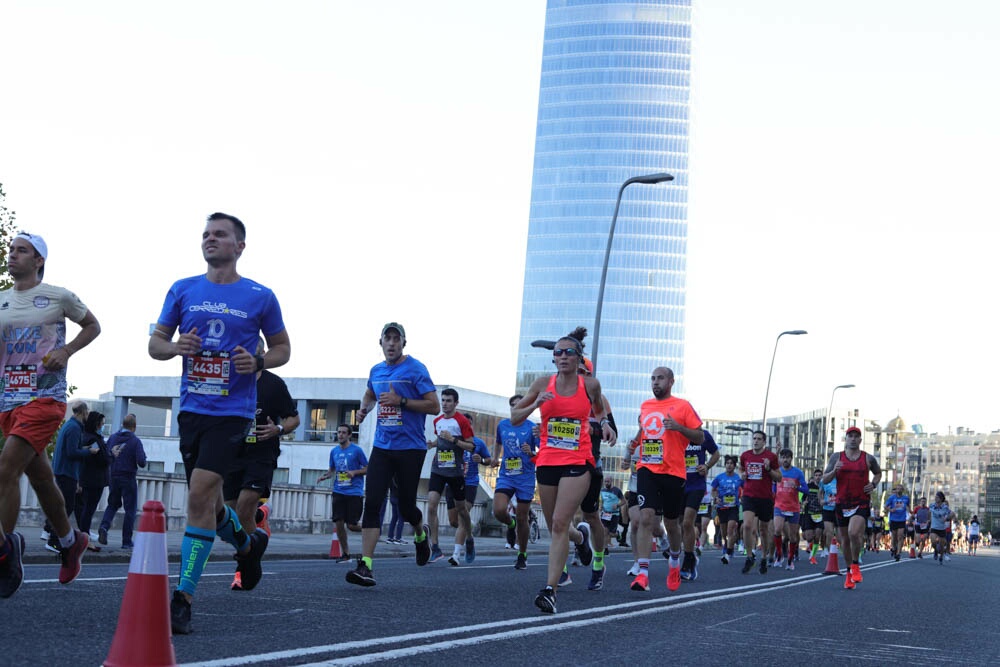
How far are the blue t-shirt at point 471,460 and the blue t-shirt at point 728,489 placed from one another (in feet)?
19.6

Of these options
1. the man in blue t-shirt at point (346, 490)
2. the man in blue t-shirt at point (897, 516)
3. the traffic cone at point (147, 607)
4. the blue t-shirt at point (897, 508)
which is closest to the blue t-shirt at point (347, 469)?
the man in blue t-shirt at point (346, 490)

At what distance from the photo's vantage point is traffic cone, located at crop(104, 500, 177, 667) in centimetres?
443

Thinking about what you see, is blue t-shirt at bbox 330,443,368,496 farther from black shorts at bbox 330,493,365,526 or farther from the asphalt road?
the asphalt road

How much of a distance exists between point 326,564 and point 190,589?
28.9 ft

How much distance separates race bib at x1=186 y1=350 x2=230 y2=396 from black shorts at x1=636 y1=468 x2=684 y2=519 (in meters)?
6.58

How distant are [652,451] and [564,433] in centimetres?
340

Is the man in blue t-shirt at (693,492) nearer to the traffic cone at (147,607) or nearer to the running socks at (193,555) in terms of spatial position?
the running socks at (193,555)

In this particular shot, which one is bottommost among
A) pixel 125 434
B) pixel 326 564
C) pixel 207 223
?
pixel 326 564

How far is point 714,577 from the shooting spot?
16.5m

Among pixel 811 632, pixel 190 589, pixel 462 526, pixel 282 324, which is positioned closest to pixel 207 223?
pixel 282 324

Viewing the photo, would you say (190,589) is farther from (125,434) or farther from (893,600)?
(125,434)

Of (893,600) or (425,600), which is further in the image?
(893,600)

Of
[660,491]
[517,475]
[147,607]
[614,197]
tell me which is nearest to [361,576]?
[660,491]

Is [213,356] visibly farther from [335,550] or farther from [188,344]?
[335,550]
